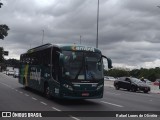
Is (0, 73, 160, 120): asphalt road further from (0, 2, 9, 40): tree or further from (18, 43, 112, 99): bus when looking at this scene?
(0, 2, 9, 40): tree

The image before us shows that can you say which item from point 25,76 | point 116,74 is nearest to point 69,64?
point 25,76

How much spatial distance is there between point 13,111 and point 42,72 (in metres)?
7.72

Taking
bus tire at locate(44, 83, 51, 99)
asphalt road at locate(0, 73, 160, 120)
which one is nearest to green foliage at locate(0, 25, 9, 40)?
asphalt road at locate(0, 73, 160, 120)

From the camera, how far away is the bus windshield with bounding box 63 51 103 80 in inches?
734

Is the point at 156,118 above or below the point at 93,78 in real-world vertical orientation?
below

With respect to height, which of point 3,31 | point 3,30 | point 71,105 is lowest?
point 71,105

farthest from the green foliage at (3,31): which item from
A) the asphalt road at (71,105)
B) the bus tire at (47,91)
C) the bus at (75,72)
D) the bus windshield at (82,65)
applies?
the bus windshield at (82,65)

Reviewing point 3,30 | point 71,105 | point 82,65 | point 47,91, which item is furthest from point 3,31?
point 71,105

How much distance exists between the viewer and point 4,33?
37.4 m

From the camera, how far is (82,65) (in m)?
18.9

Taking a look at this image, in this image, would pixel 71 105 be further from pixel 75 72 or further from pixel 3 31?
pixel 3 31

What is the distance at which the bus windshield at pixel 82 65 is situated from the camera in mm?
18633

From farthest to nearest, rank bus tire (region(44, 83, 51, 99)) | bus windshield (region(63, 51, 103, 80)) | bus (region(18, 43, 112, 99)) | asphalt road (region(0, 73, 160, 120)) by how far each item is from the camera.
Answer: bus tire (region(44, 83, 51, 99))
bus windshield (region(63, 51, 103, 80))
bus (region(18, 43, 112, 99))
asphalt road (region(0, 73, 160, 120))

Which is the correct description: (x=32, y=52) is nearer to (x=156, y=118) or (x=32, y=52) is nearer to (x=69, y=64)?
(x=69, y=64)
